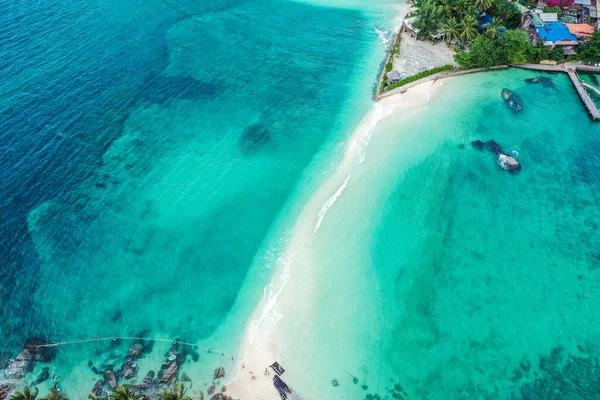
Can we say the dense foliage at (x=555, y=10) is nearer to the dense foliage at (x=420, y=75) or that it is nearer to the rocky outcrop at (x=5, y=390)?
the dense foliage at (x=420, y=75)

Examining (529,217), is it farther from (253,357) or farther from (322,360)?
(253,357)

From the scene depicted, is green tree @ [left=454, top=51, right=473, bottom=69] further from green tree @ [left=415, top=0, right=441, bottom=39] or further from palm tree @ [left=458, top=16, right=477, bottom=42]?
green tree @ [left=415, top=0, right=441, bottom=39]

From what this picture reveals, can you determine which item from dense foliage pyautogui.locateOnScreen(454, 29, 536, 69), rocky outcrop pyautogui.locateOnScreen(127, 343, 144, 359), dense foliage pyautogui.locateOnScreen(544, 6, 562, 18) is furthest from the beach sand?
dense foliage pyautogui.locateOnScreen(544, 6, 562, 18)

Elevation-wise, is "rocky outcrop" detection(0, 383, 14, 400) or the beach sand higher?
the beach sand

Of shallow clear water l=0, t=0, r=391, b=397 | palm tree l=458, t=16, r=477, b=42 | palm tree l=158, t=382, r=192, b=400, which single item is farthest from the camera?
palm tree l=458, t=16, r=477, b=42

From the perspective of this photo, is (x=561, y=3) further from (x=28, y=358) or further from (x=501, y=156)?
(x=28, y=358)

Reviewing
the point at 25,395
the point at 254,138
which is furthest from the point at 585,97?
the point at 25,395

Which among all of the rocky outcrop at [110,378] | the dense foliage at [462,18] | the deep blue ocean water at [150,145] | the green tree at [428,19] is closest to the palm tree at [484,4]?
the dense foliage at [462,18]
